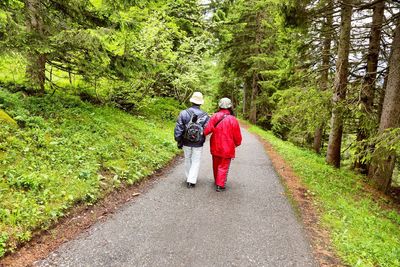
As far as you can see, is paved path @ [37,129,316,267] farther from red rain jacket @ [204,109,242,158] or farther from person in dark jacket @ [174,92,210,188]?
red rain jacket @ [204,109,242,158]

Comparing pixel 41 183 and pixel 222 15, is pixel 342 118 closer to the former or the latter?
pixel 41 183

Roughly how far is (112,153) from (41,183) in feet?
8.58

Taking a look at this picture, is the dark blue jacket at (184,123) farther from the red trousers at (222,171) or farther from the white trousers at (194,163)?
the red trousers at (222,171)

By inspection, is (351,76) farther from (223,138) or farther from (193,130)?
(193,130)

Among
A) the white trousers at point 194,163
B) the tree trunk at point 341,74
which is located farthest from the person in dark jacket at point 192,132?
the tree trunk at point 341,74

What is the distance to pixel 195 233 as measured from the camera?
16.5ft

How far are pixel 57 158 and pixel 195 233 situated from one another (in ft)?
11.3

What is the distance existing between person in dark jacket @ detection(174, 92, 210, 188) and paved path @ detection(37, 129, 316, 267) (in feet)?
1.63

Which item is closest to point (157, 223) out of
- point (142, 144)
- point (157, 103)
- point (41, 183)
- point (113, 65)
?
point (41, 183)

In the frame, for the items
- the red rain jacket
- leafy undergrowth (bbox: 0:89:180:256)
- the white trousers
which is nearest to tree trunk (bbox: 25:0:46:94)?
leafy undergrowth (bbox: 0:89:180:256)

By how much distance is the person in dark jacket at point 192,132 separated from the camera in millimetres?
7301

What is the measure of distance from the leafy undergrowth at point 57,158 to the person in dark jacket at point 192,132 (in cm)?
129

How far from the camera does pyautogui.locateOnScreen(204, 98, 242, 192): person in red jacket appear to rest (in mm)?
7387

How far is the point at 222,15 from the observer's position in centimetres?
2309
